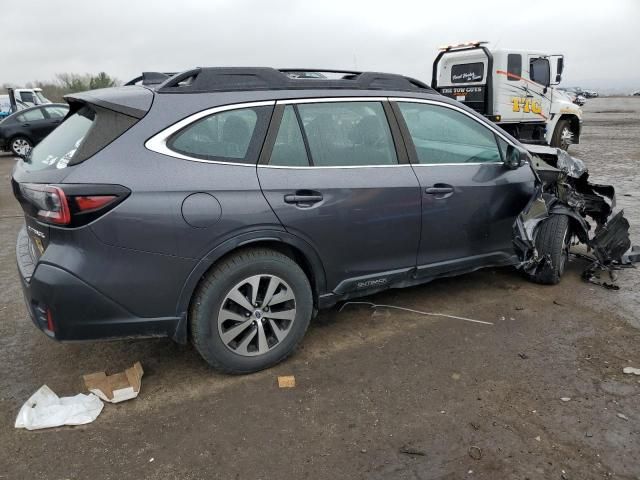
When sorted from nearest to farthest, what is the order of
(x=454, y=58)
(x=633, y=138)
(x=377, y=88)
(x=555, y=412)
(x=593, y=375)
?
(x=555, y=412), (x=593, y=375), (x=377, y=88), (x=454, y=58), (x=633, y=138)

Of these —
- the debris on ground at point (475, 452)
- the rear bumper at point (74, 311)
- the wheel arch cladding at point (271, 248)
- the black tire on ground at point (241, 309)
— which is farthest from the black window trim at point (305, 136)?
the debris on ground at point (475, 452)

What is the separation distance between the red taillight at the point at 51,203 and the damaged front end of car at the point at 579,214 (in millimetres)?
3346

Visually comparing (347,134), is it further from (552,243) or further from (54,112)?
(54,112)

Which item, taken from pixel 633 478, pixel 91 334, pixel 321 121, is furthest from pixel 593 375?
pixel 91 334

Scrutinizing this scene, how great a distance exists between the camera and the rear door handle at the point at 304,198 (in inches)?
117

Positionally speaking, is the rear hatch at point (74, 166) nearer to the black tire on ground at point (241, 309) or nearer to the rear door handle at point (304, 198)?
the black tire on ground at point (241, 309)

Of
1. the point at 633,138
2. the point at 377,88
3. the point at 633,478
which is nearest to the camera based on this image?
the point at 633,478

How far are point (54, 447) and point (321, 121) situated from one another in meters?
2.33

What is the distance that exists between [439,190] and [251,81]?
1479 millimetres

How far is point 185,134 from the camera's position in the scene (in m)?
2.79

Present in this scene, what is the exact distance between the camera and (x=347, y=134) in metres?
3.32

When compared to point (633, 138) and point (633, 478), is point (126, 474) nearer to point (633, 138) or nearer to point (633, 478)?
point (633, 478)

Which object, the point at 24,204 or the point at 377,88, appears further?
the point at 377,88

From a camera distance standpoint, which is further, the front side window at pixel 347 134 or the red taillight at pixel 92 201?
the front side window at pixel 347 134
